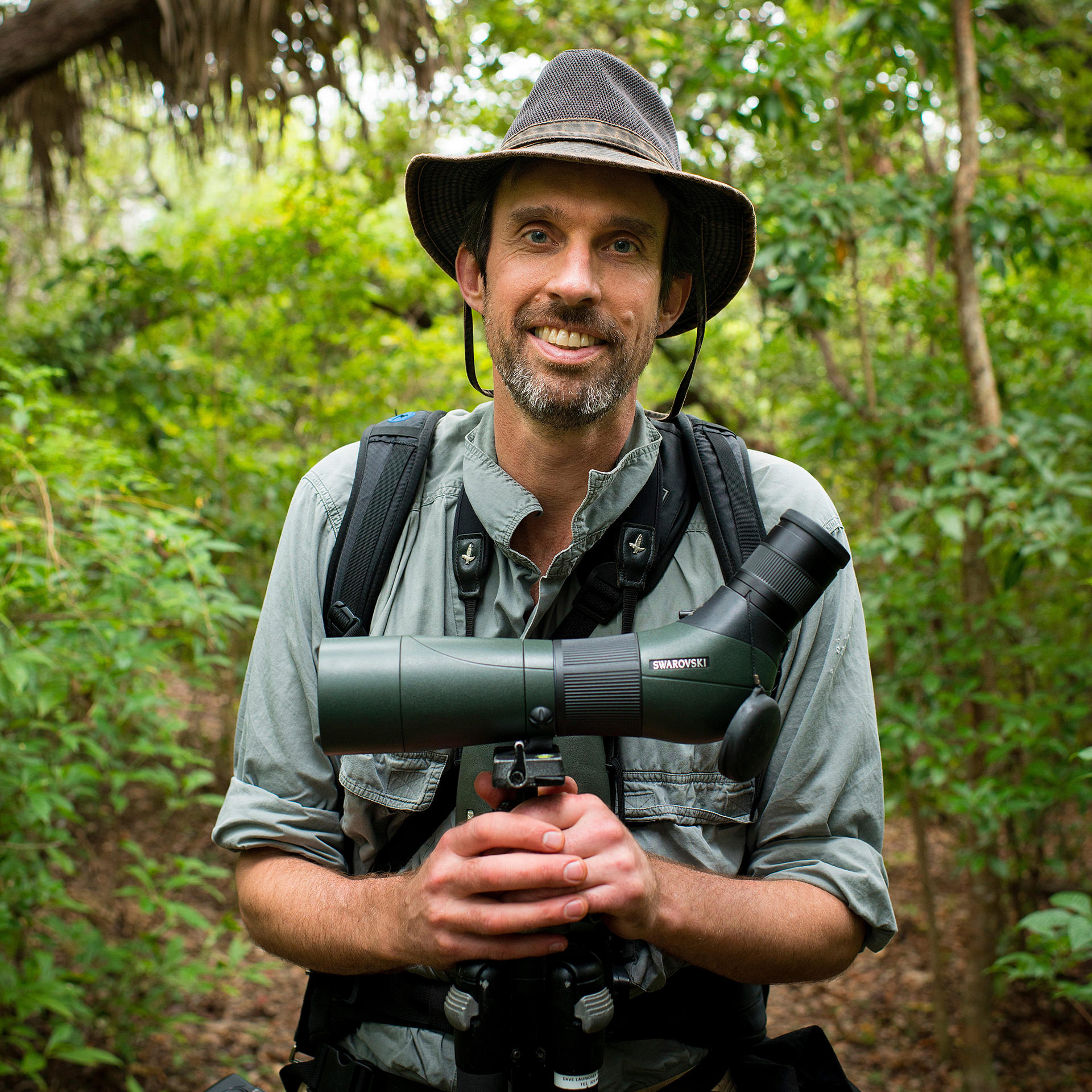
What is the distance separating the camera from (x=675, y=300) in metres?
1.99

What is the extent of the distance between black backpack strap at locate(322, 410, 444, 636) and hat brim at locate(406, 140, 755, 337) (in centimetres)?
50

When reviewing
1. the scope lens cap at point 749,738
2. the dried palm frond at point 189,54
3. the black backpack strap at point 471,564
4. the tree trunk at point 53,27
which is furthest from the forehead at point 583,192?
the tree trunk at point 53,27

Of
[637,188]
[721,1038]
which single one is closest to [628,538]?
[637,188]

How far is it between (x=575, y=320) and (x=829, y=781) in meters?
0.92

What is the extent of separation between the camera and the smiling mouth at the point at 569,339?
65.5 inches

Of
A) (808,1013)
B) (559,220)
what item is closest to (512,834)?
(559,220)

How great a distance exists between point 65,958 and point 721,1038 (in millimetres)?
3437

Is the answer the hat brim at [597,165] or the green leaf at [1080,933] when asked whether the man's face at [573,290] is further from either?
the green leaf at [1080,933]

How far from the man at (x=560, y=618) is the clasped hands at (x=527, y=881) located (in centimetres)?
4

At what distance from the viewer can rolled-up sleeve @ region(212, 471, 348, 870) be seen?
1.58 m

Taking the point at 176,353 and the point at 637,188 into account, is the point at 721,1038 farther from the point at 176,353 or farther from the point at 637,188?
the point at 176,353

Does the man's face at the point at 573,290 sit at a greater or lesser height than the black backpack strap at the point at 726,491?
greater

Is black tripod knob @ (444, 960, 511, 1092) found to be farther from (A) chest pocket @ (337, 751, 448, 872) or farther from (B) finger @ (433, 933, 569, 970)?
(A) chest pocket @ (337, 751, 448, 872)

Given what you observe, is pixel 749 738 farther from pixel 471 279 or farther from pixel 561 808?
pixel 471 279
